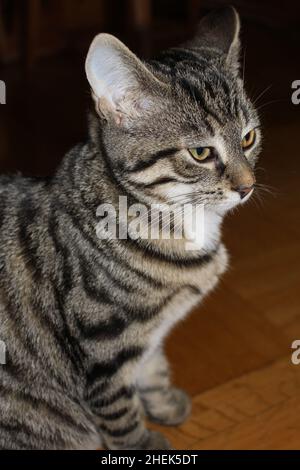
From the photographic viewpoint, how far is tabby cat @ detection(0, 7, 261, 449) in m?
1.00

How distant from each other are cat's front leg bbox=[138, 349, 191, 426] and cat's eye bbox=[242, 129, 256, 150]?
0.49 m

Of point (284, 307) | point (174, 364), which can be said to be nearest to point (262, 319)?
point (284, 307)

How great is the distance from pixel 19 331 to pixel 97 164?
1.04ft

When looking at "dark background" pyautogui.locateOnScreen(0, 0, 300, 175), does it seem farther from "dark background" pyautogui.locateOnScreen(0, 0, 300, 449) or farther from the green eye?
the green eye

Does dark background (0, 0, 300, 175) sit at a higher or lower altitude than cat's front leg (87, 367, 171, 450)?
higher

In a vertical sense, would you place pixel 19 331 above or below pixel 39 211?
below

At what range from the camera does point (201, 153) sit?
1.00m

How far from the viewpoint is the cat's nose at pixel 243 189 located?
101 centimetres

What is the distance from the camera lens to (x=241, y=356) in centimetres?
139

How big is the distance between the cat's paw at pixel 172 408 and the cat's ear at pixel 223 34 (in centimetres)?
67

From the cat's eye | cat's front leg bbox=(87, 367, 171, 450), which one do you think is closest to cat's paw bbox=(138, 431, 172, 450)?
cat's front leg bbox=(87, 367, 171, 450)

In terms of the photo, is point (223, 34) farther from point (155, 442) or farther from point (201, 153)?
point (155, 442)

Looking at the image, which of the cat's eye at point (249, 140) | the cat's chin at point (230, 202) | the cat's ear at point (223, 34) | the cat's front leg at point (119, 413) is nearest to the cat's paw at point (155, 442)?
the cat's front leg at point (119, 413)

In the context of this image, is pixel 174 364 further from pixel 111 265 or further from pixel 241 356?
pixel 111 265
